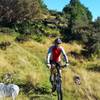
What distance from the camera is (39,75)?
2302 cm

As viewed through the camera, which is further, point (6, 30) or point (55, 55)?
point (6, 30)

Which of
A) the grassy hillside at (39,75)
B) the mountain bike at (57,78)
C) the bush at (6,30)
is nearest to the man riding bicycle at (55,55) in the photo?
the mountain bike at (57,78)

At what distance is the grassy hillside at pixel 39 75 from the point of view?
779 inches

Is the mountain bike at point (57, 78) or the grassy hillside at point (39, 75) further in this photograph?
the grassy hillside at point (39, 75)

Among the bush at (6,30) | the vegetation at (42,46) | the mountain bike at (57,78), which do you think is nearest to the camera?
the mountain bike at (57,78)

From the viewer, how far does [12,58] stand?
25.8 meters

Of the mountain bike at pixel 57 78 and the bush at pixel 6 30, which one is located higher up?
the bush at pixel 6 30

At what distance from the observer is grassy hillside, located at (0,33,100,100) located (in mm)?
19797

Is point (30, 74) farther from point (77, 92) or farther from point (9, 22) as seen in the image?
point (9, 22)

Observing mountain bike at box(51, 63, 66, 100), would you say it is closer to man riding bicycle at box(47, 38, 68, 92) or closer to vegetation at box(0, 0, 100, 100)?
man riding bicycle at box(47, 38, 68, 92)

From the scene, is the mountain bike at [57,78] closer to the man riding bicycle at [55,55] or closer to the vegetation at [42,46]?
the man riding bicycle at [55,55]

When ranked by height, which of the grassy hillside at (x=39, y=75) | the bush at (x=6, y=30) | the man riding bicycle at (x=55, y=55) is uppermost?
the bush at (x=6, y=30)

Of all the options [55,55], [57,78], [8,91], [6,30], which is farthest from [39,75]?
[6,30]

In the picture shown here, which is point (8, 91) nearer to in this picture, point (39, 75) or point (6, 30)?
point (39, 75)
